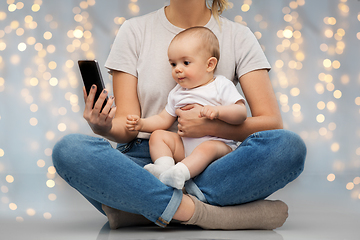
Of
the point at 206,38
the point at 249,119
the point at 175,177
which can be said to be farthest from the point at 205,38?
the point at 175,177

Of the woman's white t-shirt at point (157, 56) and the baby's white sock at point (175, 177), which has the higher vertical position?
the woman's white t-shirt at point (157, 56)

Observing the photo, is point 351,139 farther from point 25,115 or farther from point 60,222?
point 25,115

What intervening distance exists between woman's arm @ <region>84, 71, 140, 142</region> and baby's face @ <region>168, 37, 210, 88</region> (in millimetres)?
195

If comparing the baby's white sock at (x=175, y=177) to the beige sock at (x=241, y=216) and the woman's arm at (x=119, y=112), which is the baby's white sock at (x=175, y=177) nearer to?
the beige sock at (x=241, y=216)

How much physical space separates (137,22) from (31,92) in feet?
3.27

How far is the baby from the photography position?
4.30 ft

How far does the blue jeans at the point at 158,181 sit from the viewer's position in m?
1.13

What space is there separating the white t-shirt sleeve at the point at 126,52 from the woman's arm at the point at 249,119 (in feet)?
0.92

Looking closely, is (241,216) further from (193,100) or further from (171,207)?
(193,100)

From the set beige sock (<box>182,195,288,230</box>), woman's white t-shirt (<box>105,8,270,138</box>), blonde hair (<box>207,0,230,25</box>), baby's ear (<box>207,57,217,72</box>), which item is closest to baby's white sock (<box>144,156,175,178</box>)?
beige sock (<box>182,195,288,230</box>)

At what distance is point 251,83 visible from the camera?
149 centimetres

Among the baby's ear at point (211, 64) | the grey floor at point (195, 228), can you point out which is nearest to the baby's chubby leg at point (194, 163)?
the grey floor at point (195, 228)

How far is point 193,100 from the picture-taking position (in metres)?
1.41

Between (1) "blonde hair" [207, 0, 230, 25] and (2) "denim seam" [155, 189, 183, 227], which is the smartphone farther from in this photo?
(1) "blonde hair" [207, 0, 230, 25]
